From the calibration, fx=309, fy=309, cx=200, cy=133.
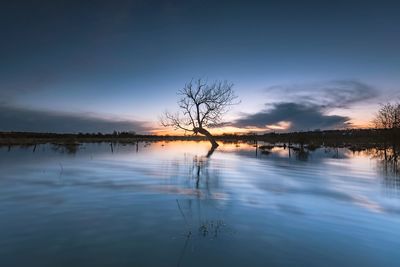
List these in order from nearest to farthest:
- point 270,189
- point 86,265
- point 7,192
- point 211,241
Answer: point 86,265, point 211,241, point 7,192, point 270,189

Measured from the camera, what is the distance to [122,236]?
5.54 m

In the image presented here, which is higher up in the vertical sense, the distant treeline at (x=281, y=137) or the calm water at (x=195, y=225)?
the distant treeline at (x=281, y=137)

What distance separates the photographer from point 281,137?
93.4 meters

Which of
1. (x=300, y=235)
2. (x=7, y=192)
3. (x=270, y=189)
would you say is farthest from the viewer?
(x=270, y=189)

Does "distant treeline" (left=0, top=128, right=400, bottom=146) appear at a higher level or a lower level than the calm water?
higher

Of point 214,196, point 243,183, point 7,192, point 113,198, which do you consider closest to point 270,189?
point 243,183

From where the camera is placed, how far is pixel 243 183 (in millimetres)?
12562

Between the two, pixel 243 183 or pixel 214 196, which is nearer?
pixel 214 196

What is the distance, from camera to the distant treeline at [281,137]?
158 feet

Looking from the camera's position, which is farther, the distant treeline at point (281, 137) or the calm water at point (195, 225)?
the distant treeline at point (281, 137)

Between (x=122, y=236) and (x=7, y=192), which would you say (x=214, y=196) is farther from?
(x=7, y=192)

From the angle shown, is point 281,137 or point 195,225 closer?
point 195,225

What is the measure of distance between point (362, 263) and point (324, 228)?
1767 millimetres

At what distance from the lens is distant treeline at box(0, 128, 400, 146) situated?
48.0m
